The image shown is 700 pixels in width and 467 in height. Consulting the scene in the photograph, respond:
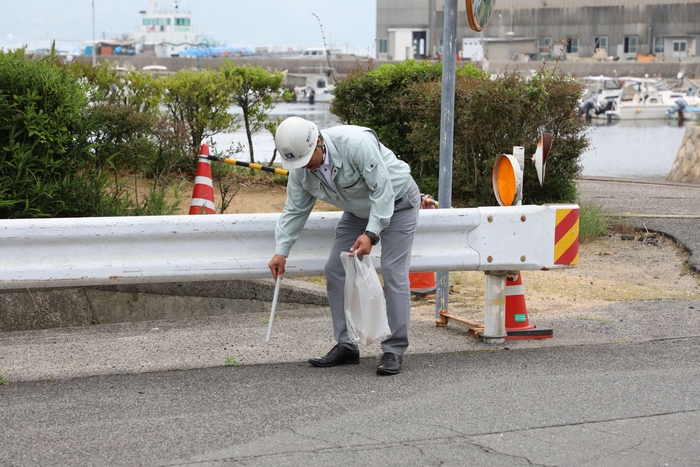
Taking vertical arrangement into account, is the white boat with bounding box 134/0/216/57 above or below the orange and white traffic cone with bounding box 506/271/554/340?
above

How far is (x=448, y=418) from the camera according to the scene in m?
4.39

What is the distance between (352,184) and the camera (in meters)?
5.00

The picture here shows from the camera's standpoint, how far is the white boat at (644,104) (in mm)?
51406

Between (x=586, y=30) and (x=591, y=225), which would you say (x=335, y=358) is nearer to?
(x=591, y=225)

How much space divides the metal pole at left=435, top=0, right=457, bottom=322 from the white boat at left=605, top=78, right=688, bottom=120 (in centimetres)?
4717

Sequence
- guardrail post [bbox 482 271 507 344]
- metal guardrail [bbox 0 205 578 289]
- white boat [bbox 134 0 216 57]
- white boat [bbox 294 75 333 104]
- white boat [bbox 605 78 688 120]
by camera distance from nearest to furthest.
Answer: metal guardrail [bbox 0 205 578 289] → guardrail post [bbox 482 271 507 344] → white boat [bbox 605 78 688 120] → white boat [bbox 294 75 333 104] → white boat [bbox 134 0 216 57]

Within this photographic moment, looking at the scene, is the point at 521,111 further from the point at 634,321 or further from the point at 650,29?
the point at 650,29

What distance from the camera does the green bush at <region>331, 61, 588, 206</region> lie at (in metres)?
9.95

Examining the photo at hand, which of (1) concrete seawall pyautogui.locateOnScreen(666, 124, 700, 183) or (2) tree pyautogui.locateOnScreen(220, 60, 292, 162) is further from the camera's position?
(1) concrete seawall pyautogui.locateOnScreen(666, 124, 700, 183)

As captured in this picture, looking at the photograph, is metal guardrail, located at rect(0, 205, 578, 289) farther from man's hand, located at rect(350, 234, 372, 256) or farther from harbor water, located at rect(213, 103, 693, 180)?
harbor water, located at rect(213, 103, 693, 180)

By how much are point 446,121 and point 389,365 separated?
1.94 meters

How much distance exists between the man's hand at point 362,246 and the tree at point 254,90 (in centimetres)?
751

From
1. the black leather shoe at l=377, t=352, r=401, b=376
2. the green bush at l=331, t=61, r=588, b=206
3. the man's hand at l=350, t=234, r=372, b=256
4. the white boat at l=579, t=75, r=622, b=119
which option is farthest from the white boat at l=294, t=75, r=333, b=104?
the man's hand at l=350, t=234, r=372, b=256

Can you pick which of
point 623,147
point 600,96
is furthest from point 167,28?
point 623,147
